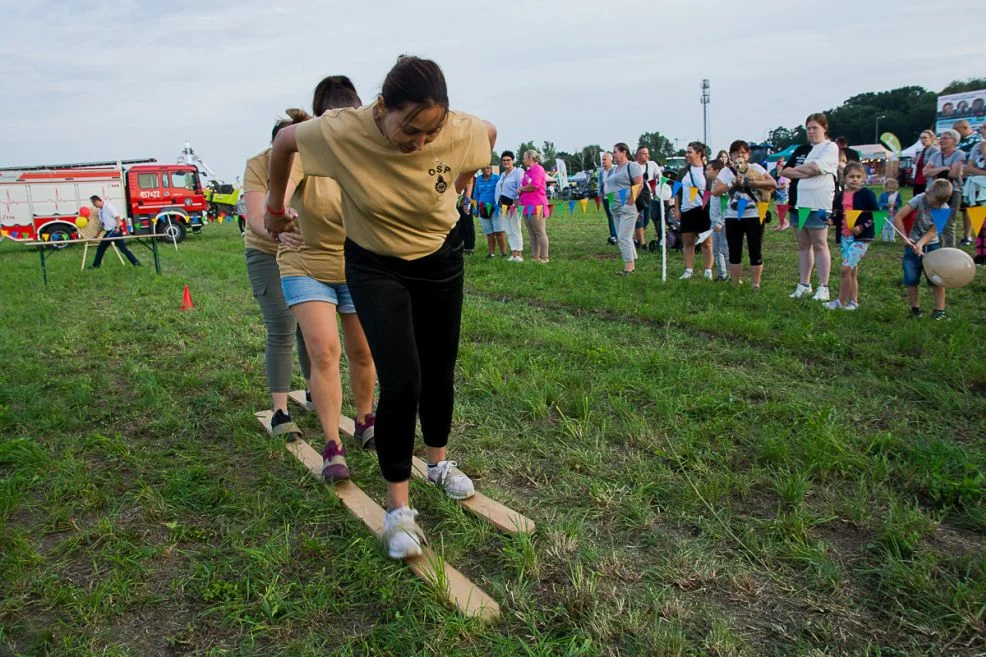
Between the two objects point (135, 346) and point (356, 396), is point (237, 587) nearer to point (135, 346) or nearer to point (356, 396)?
point (356, 396)

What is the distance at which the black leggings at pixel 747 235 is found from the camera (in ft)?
24.7

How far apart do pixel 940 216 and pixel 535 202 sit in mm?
6013

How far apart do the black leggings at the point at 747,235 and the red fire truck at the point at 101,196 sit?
2053 centimetres

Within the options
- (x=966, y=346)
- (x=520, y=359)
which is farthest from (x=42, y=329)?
(x=966, y=346)

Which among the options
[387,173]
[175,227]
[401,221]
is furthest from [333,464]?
[175,227]

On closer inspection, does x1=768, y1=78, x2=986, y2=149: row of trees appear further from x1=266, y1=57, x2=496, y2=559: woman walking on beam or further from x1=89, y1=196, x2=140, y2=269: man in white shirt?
x1=266, y1=57, x2=496, y2=559: woman walking on beam

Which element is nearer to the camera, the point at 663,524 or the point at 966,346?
the point at 663,524

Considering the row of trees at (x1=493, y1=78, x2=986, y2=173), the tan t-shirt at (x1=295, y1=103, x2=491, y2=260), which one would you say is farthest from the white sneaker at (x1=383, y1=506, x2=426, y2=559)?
the row of trees at (x1=493, y1=78, x2=986, y2=173)

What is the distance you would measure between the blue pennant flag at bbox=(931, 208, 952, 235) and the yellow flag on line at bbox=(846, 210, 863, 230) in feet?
2.04

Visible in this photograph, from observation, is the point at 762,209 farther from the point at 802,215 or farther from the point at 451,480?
the point at 451,480

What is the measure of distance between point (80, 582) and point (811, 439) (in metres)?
3.27

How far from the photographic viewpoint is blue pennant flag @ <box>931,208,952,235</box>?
626 cm

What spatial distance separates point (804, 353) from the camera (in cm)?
502

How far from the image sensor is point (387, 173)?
2318 millimetres
